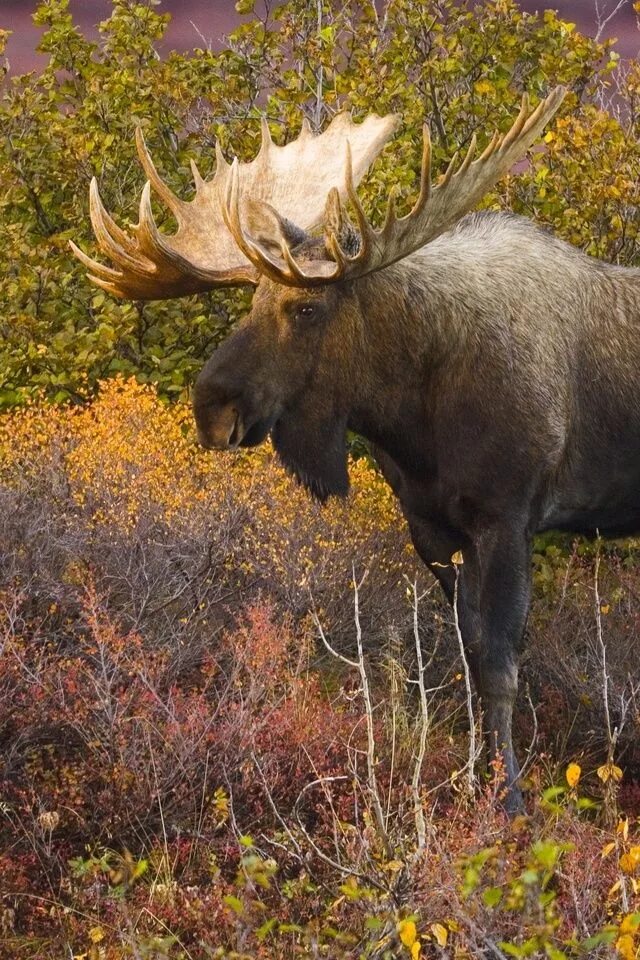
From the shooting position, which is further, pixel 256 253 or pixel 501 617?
pixel 501 617

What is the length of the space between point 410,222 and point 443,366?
1.88 ft

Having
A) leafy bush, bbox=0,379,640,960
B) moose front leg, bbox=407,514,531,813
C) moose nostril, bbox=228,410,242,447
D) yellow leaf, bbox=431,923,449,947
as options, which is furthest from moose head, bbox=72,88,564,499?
yellow leaf, bbox=431,923,449,947

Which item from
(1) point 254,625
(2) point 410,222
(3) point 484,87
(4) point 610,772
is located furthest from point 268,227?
(3) point 484,87

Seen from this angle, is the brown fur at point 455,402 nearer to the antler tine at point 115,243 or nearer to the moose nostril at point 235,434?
the moose nostril at point 235,434

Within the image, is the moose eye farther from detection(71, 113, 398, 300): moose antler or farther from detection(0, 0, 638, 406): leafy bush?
detection(0, 0, 638, 406): leafy bush

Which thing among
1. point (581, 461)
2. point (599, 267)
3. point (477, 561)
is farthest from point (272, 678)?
point (599, 267)

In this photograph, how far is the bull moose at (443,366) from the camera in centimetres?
549

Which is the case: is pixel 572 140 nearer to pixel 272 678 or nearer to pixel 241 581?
pixel 241 581

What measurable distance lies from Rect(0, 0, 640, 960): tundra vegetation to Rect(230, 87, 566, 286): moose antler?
118cm

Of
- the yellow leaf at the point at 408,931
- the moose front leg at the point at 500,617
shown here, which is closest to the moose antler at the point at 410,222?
the moose front leg at the point at 500,617

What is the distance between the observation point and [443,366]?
5754mm

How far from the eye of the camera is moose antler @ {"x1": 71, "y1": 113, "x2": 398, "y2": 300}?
569 centimetres

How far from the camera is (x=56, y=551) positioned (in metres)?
6.69

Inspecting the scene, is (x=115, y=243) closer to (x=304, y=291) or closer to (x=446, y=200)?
(x=304, y=291)
